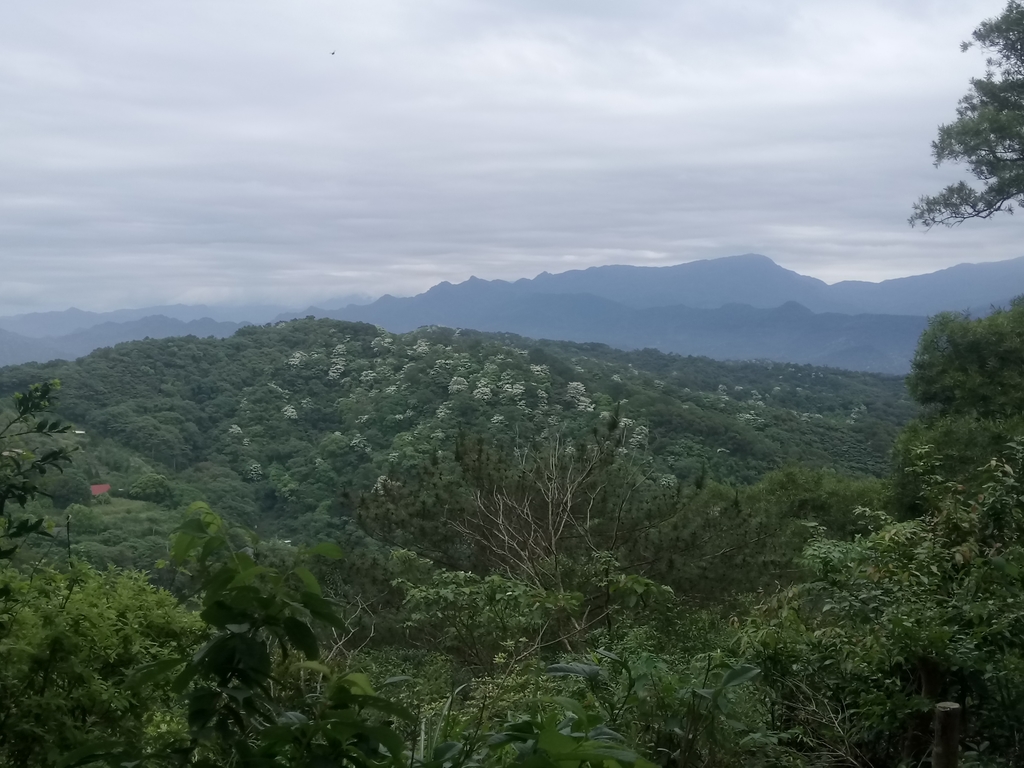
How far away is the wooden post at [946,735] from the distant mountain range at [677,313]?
34.9 feet

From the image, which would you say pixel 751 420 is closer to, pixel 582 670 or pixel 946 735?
pixel 946 735

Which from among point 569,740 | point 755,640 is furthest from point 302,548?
point 755,640

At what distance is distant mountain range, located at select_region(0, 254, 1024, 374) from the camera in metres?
22.1

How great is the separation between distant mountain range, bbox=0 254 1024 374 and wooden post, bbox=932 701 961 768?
10.6m

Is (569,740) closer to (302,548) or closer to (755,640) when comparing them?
(302,548)

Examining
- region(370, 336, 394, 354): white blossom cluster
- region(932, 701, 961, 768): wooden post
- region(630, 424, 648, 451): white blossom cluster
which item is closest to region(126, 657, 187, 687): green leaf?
region(932, 701, 961, 768): wooden post

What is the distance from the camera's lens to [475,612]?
161 inches

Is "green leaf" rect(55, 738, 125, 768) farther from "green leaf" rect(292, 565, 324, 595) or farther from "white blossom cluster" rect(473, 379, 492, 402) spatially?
"white blossom cluster" rect(473, 379, 492, 402)

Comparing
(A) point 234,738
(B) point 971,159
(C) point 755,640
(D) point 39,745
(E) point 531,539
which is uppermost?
(B) point 971,159

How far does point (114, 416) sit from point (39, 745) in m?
11.1

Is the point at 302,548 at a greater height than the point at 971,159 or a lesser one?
lesser

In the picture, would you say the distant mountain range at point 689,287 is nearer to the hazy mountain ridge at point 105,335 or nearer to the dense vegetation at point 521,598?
the hazy mountain ridge at point 105,335

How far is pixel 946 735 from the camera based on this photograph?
5.62 ft

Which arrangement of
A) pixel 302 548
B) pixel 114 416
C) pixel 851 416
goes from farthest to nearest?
pixel 851 416
pixel 114 416
pixel 302 548
